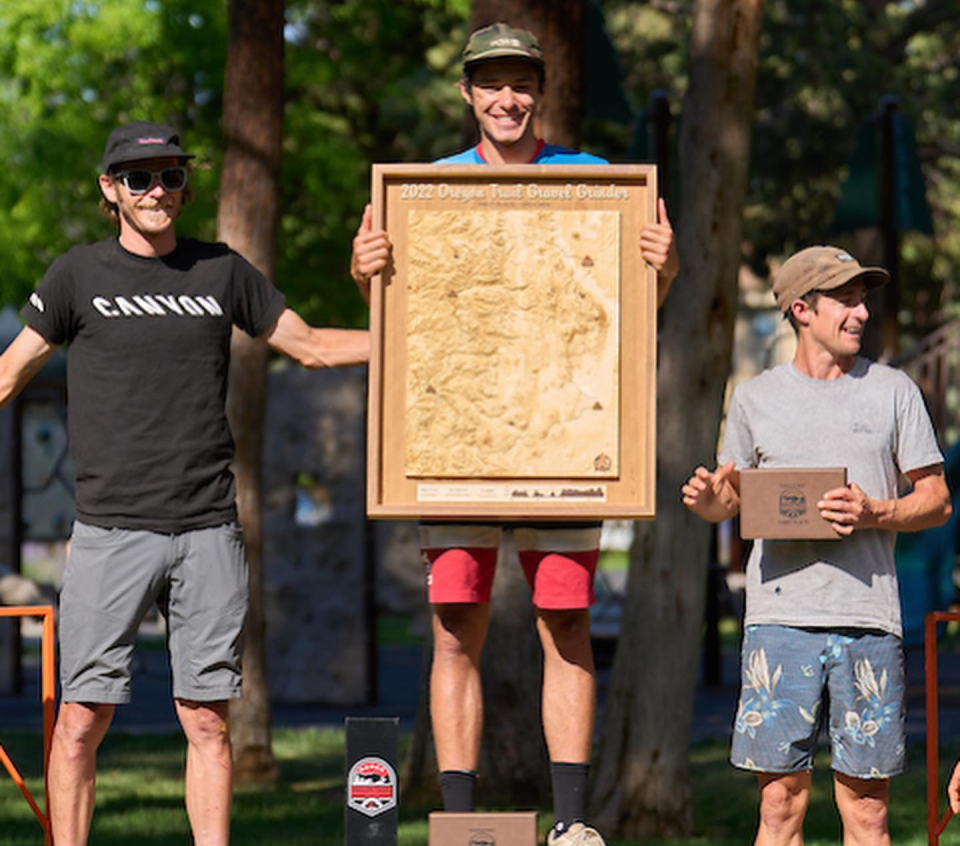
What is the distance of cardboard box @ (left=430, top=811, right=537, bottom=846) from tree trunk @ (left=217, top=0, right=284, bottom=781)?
6.22m

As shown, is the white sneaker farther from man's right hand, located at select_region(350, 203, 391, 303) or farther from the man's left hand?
man's right hand, located at select_region(350, 203, 391, 303)

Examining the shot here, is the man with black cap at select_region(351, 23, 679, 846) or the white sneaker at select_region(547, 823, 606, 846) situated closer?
the white sneaker at select_region(547, 823, 606, 846)

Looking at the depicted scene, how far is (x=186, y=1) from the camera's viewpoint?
80.4ft

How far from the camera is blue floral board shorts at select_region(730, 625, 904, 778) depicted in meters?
5.70

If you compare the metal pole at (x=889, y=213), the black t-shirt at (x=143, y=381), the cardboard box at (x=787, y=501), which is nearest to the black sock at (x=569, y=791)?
the cardboard box at (x=787, y=501)

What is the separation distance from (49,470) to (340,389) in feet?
10.0

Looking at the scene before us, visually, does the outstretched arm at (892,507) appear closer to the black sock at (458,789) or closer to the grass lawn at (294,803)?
the black sock at (458,789)

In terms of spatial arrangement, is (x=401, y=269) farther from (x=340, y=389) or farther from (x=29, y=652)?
(x=29, y=652)

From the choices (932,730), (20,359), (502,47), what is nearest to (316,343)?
(20,359)

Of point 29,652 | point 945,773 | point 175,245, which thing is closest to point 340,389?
point 29,652

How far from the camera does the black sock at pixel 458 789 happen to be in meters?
5.97

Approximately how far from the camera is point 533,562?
6.07 meters

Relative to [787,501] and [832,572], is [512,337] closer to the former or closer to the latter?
[787,501]

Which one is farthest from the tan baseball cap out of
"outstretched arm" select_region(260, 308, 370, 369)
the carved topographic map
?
"outstretched arm" select_region(260, 308, 370, 369)
